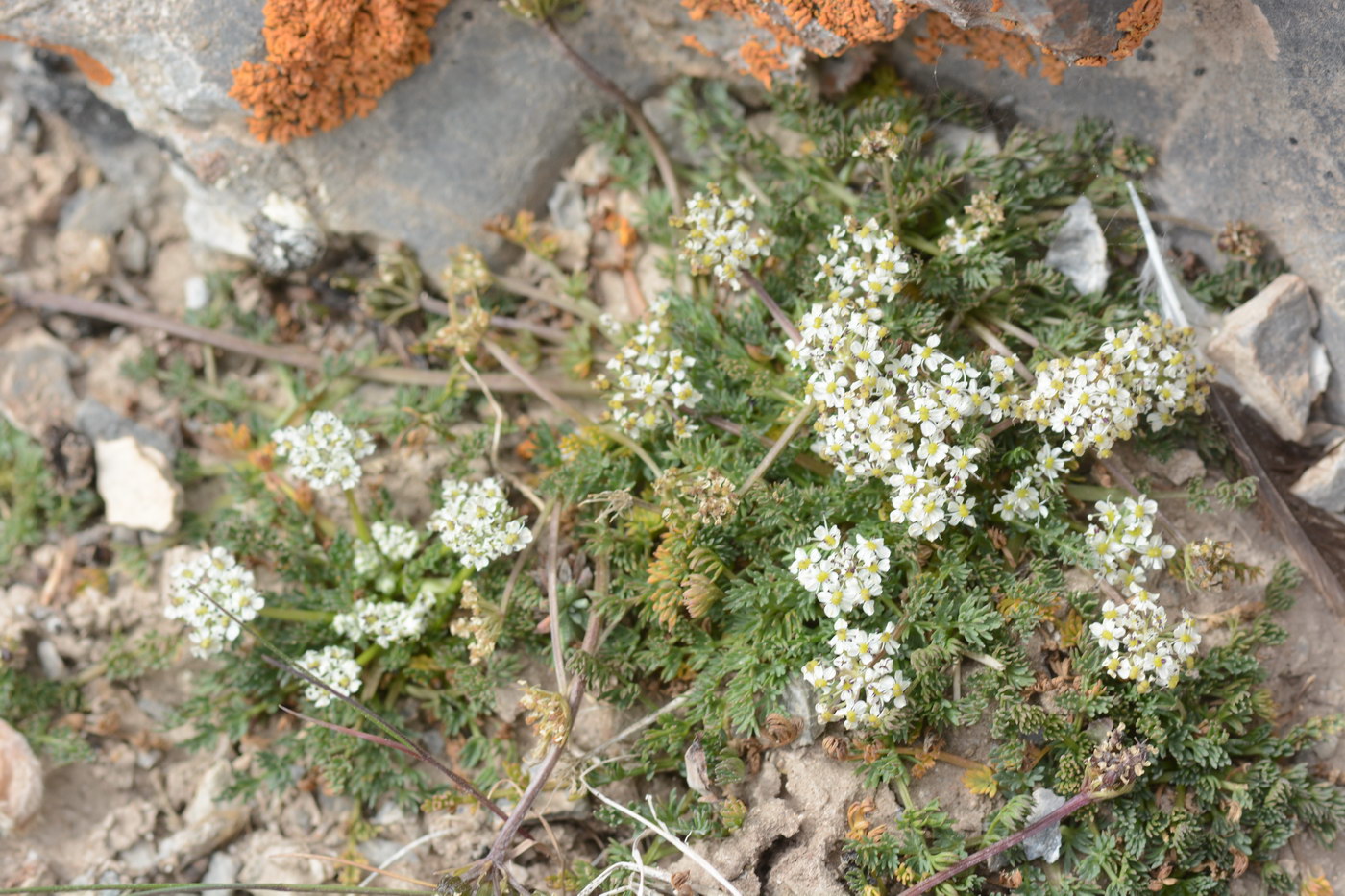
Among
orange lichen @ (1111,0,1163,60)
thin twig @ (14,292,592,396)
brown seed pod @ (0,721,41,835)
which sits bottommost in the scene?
brown seed pod @ (0,721,41,835)

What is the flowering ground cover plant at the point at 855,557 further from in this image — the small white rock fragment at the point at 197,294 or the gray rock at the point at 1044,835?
the small white rock fragment at the point at 197,294

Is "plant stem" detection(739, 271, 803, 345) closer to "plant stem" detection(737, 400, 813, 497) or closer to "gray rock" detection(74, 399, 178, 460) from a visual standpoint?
"plant stem" detection(737, 400, 813, 497)

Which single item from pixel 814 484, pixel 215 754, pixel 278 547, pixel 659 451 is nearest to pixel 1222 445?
pixel 814 484

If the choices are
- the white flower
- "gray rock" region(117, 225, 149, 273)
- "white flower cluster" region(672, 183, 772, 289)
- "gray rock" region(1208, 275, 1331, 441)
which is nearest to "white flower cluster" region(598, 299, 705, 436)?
"white flower cluster" region(672, 183, 772, 289)

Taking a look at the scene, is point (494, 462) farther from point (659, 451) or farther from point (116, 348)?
point (116, 348)

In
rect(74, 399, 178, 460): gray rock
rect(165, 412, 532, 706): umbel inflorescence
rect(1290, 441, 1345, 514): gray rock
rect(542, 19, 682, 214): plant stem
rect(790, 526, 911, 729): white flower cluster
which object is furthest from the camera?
rect(74, 399, 178, 460): gray rock

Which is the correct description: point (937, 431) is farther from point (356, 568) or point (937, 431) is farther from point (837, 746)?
point (356, 568)
